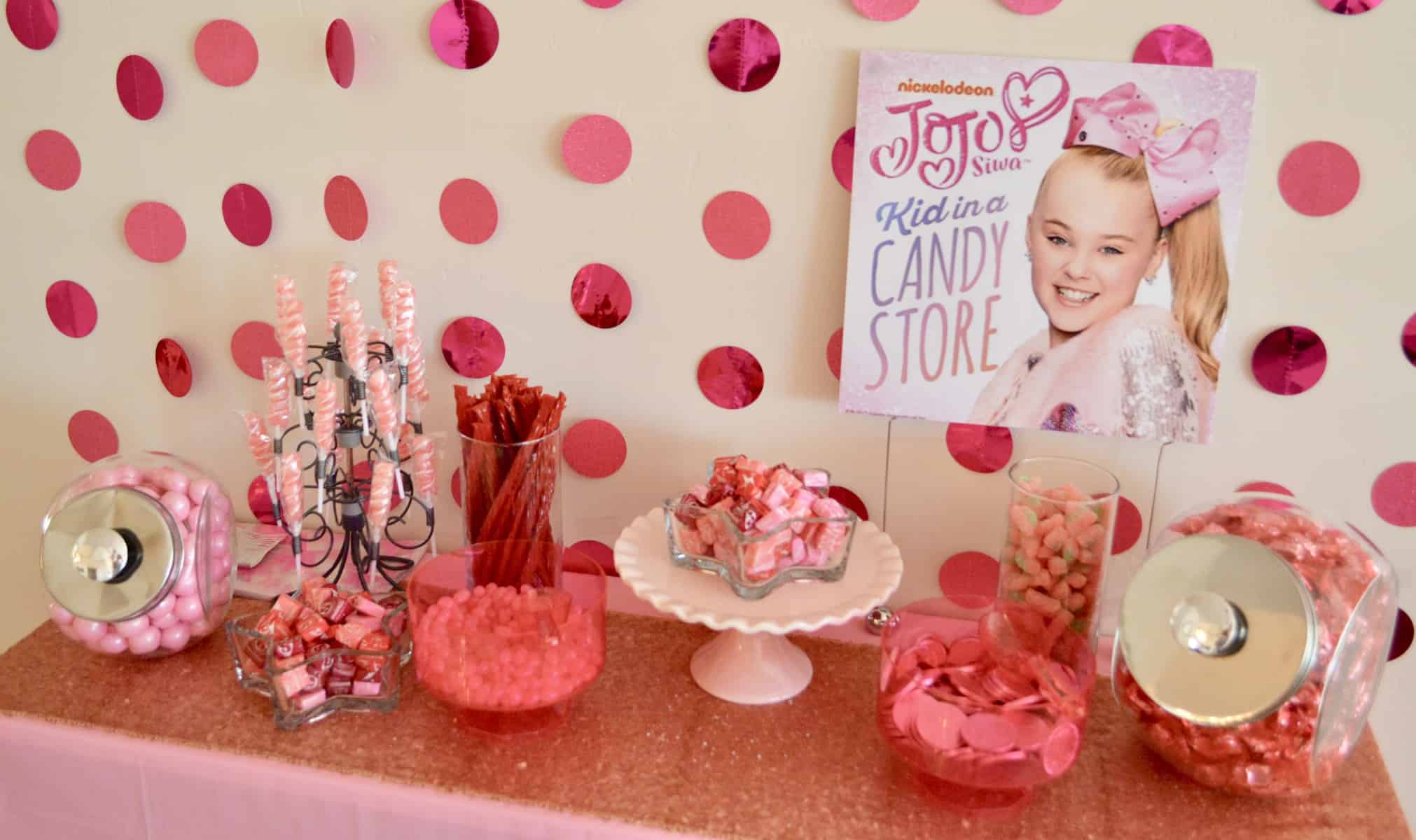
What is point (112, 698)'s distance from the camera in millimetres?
1059

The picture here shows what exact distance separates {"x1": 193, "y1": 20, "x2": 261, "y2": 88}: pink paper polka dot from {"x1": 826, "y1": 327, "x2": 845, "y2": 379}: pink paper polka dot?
69cm

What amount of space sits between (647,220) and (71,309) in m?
0.76

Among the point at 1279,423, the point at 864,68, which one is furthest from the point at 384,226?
the point at 1279,423

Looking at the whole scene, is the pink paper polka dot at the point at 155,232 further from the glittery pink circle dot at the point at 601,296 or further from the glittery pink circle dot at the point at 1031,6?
the glittery pink circle dot at the point at 1031,6

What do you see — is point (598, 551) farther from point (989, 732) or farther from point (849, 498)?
point (989, 732)

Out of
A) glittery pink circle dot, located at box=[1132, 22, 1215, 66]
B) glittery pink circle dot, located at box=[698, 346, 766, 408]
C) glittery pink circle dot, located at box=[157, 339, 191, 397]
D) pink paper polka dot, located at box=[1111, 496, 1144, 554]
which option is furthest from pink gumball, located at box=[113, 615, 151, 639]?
glittery pink circle dot, located at box=[1132, 22, 1215, 66]

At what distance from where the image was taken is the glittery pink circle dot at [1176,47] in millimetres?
979

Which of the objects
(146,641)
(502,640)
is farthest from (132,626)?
(502,640)

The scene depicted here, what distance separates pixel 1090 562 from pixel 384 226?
824 millimetres

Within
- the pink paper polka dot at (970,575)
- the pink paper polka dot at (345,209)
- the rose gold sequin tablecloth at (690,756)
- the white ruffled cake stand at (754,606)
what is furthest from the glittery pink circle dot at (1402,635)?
the pink paper polka dot at (345,209)

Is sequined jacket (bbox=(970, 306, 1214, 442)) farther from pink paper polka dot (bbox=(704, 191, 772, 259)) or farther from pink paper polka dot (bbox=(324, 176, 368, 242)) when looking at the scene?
pink paper polka dot (bbox=(324, 176, 368, 242))

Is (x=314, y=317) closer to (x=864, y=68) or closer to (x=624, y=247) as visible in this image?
(x=624, y=247)

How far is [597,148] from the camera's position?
1.13 m

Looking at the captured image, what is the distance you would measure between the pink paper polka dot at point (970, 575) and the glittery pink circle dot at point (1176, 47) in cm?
53
